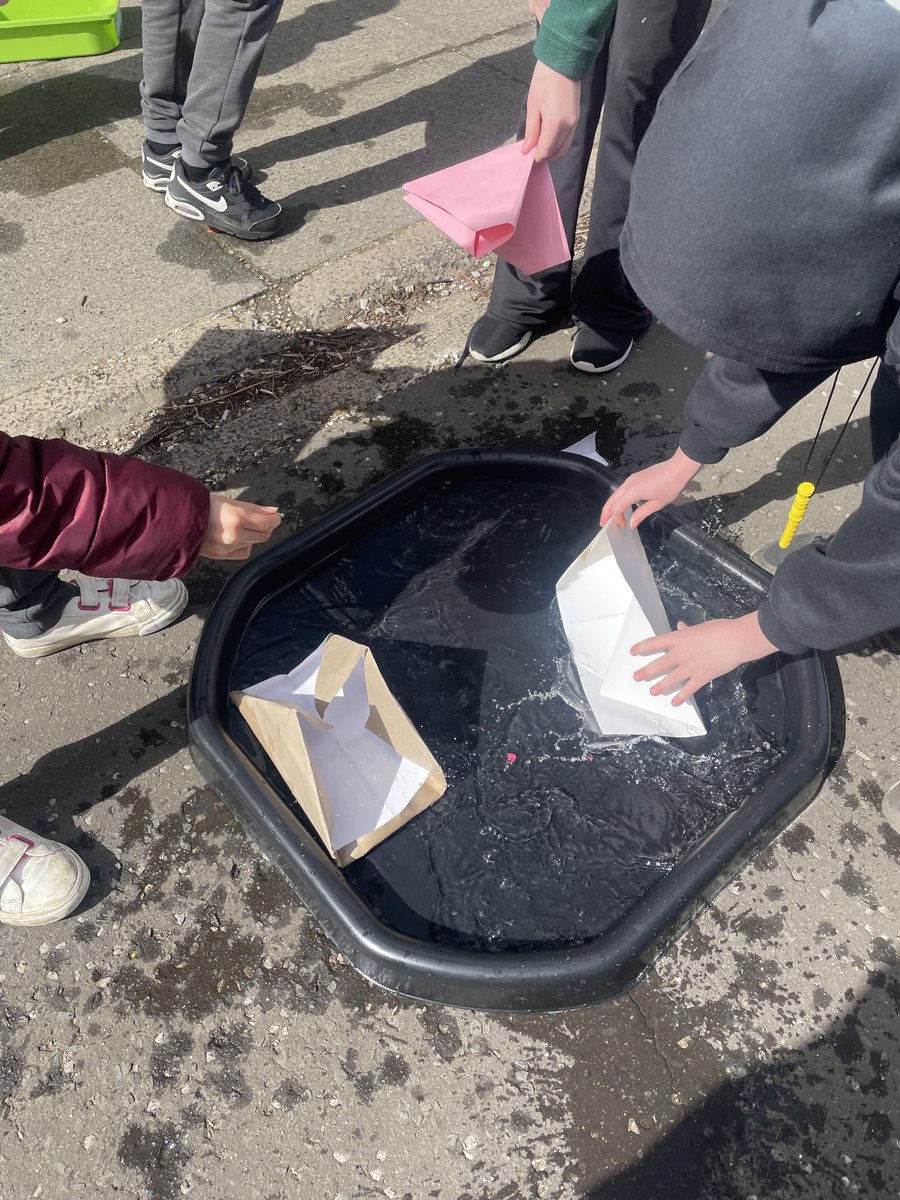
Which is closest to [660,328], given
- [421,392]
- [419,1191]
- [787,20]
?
[421,392]

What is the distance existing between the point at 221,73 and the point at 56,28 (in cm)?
153

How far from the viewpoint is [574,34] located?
5.64 feet

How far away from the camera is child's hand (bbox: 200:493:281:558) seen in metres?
1.46

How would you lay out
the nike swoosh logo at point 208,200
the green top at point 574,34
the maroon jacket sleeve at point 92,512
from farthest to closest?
the nike swoosh logo at point 208,200 → the green top at point 574,34 → the maroon jacket sleeve at point 92,512

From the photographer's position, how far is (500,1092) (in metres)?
1.40

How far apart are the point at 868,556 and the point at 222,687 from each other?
3.92ft

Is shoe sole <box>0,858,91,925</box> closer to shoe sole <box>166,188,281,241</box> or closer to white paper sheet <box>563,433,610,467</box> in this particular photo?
white paper sheet <box>563,433,610,467</box>

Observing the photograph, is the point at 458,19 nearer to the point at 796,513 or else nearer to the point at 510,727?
the point at 796,513

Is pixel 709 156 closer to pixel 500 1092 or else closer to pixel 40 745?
pixel 500 1092

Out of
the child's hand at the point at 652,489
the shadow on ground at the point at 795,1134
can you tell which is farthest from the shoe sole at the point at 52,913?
the child's hand at the point at 652,489

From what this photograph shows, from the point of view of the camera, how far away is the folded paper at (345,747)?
1.59 metres

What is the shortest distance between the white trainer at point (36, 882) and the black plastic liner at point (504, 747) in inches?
11.6

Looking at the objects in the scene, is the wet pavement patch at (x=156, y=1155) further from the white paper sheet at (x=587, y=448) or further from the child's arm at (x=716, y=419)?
the white paper sheet at (x=587, y=448)

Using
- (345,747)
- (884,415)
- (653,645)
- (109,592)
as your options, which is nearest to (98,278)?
(109,592)
